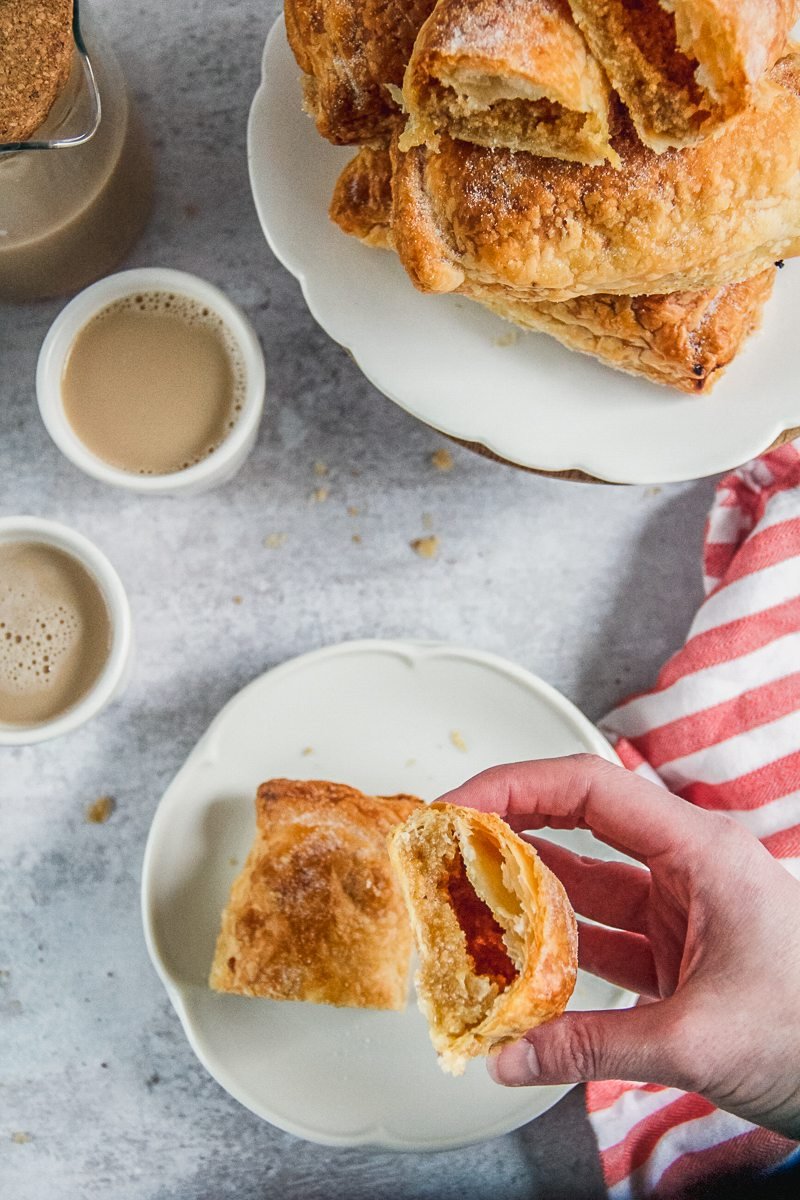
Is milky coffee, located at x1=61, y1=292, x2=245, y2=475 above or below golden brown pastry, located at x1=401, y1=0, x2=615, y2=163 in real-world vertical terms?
below

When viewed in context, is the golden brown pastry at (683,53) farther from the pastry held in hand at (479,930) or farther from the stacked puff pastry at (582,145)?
the pastry held in hand at (479,930)

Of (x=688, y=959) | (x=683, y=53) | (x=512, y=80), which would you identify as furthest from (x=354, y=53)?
(x=688, y=959)

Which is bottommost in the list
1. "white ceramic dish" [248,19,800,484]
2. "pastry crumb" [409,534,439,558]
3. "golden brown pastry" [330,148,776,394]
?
"pastry crumb" [409,534,439,558]

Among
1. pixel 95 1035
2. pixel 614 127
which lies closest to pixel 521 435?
pixel 614 127

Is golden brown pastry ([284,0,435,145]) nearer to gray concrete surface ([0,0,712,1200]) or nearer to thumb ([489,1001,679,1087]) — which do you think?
gray concrete surface ([0,0,712,1200])

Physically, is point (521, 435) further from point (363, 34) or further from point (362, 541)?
point (363, 34)

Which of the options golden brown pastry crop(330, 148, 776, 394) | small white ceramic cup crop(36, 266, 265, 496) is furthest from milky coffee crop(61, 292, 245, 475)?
golden brown pastry crop(330, 148, 776, 394)

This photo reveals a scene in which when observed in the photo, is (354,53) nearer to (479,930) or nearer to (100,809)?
(479,930)
